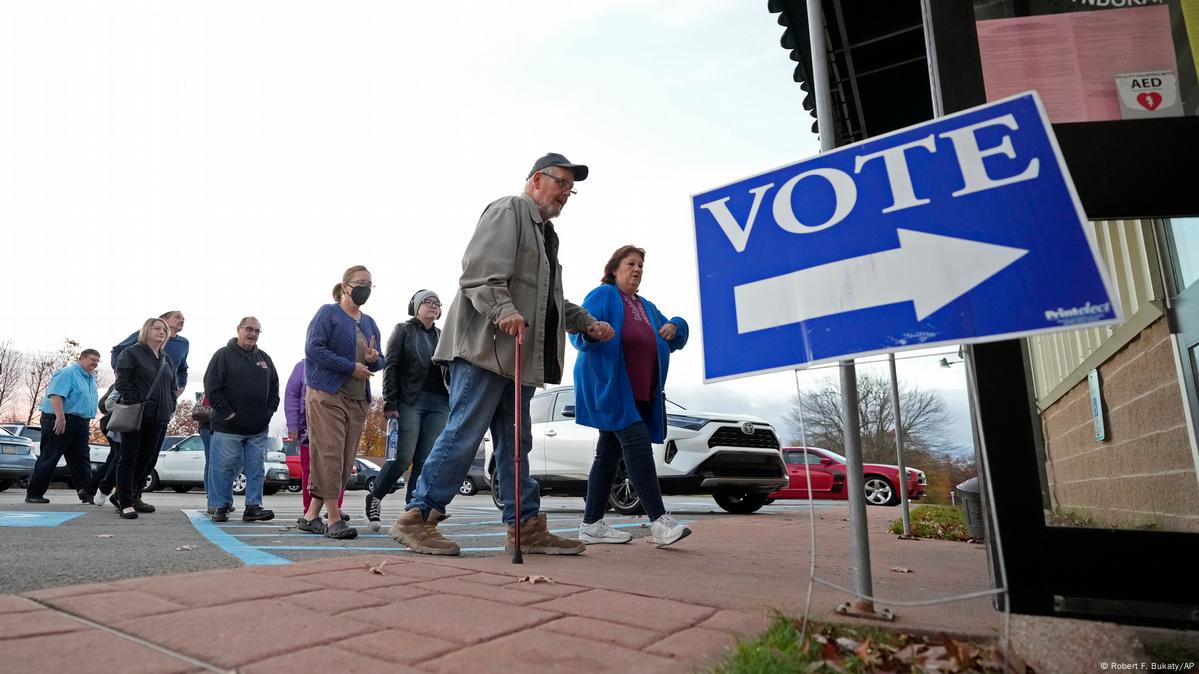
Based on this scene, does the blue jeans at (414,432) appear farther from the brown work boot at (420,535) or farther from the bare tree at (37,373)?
the bare tree at (37,373)

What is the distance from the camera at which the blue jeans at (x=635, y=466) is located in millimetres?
4004

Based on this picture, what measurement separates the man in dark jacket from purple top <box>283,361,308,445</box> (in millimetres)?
115

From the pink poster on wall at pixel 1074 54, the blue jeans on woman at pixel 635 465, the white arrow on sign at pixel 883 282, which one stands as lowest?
the blue jeans on woman at pixel 635 465

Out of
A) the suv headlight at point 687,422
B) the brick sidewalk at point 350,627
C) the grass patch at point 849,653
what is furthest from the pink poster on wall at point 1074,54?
the suv headlight at point 687,422

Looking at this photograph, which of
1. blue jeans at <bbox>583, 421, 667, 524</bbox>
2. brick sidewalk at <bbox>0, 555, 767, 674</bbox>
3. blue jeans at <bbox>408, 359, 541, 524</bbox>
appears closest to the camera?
brick sidewalk at <bbox>0, 555, 767, 674</bbox>

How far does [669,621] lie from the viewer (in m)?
1.96

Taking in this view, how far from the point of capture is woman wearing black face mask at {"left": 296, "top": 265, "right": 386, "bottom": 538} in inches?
185

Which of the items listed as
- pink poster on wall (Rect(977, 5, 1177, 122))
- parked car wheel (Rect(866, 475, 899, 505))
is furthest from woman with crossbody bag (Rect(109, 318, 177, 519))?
parked car wheel (Rect(866, 475, 899, 505))

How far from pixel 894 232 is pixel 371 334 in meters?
4.41

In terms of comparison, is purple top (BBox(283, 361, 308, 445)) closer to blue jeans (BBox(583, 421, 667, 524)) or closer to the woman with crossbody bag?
the woman with crossbody bag

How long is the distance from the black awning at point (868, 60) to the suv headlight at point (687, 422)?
11.4 feet

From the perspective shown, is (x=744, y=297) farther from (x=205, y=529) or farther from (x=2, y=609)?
(x=205, y=529)

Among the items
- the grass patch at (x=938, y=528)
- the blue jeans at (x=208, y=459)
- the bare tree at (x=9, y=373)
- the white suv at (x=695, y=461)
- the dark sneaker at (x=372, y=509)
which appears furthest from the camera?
the bare tree at (x=9, y=373)

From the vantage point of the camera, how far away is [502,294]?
3383 millimetres
